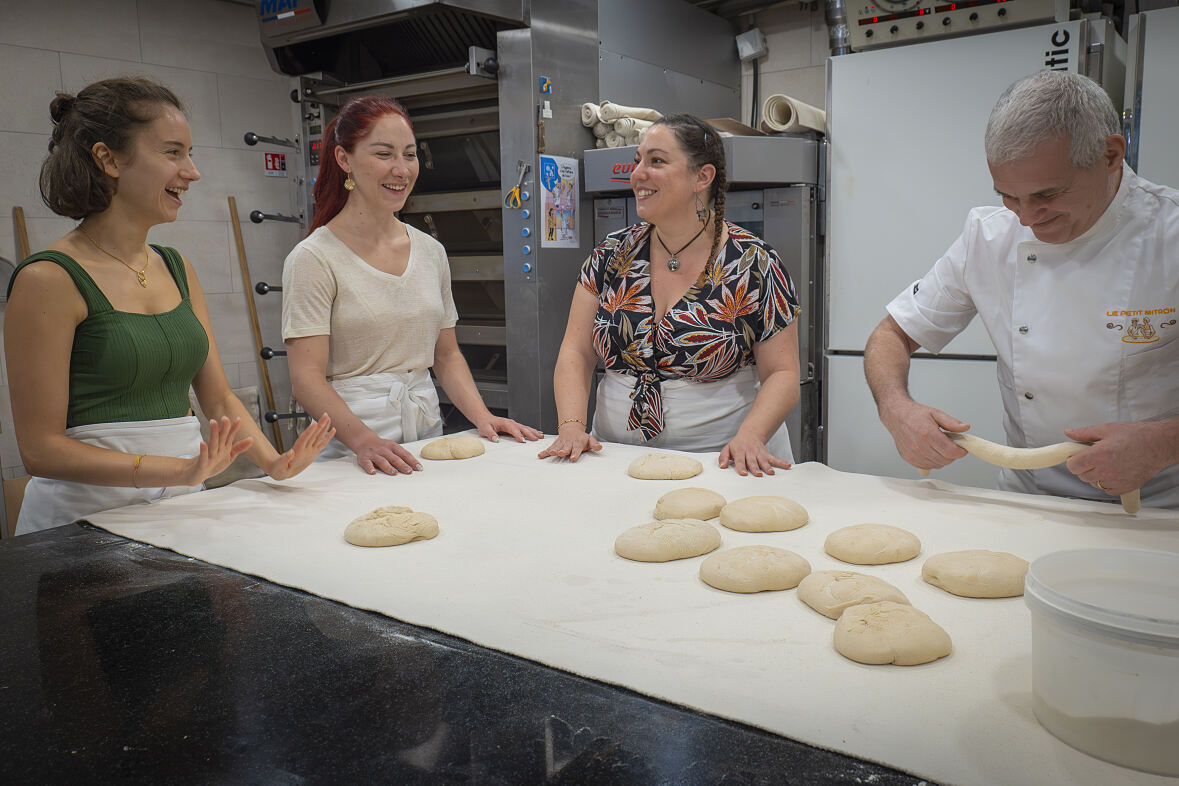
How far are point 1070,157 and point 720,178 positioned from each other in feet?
3.26

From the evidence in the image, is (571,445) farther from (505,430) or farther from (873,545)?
(873,545)

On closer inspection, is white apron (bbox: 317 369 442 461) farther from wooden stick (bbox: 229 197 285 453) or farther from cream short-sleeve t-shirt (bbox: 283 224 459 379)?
wooden stick (bbox: 229 197 285 453)

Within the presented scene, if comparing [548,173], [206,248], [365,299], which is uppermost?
[548,173]

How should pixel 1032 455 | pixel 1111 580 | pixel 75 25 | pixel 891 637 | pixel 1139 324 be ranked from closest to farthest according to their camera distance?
pixel 1111 580
pixel 891 637
pixel 1032 455
pixel 1139 324
pixel 75 25

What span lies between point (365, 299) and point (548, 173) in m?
1.37

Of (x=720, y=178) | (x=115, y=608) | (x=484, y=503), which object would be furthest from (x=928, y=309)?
(x=115, y=608)

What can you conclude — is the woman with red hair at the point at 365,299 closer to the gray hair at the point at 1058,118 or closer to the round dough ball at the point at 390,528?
the round dough ball at the point at 390,528

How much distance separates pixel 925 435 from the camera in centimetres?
166

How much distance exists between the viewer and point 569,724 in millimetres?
897

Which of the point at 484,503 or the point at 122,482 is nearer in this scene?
the point at 122,482

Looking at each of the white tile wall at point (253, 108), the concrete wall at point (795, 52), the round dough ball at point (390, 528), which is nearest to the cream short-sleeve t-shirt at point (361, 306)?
the round dough ball at point (390, 528)

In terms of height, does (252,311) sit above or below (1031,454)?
above

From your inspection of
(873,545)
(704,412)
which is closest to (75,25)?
(704,412)

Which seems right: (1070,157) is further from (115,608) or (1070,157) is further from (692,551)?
(115,608)
